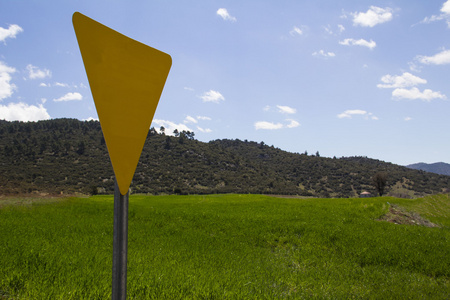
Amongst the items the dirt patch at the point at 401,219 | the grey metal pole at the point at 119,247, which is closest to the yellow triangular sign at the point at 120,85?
the grey metal pole at the point at 119,247

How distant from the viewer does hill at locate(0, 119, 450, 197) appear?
64.6 m

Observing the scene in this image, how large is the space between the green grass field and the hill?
4347 centimetres

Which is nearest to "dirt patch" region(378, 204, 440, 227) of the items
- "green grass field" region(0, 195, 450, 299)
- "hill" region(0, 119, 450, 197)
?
"green grass field" region(0, 195, 450, 299)

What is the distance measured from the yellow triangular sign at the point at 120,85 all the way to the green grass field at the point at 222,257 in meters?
3.61

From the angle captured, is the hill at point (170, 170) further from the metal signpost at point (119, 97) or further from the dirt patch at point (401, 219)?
the metal signpost at point (119, 97)

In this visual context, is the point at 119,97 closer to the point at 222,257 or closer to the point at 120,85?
the point at 120,85

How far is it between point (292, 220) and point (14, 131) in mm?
101625

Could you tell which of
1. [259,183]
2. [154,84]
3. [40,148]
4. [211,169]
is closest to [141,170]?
[211,169]

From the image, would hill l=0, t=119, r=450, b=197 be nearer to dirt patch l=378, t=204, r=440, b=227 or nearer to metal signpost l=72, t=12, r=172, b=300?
dirt patch l=378, t=204, r=440, b=227

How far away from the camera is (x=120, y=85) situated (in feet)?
8.20

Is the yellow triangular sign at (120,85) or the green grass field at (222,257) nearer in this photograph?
the yellow triangular sign at (120,85)

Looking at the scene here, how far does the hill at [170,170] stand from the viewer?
64.6 meters

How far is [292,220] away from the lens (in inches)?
685

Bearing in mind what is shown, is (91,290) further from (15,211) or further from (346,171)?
(346,171)
